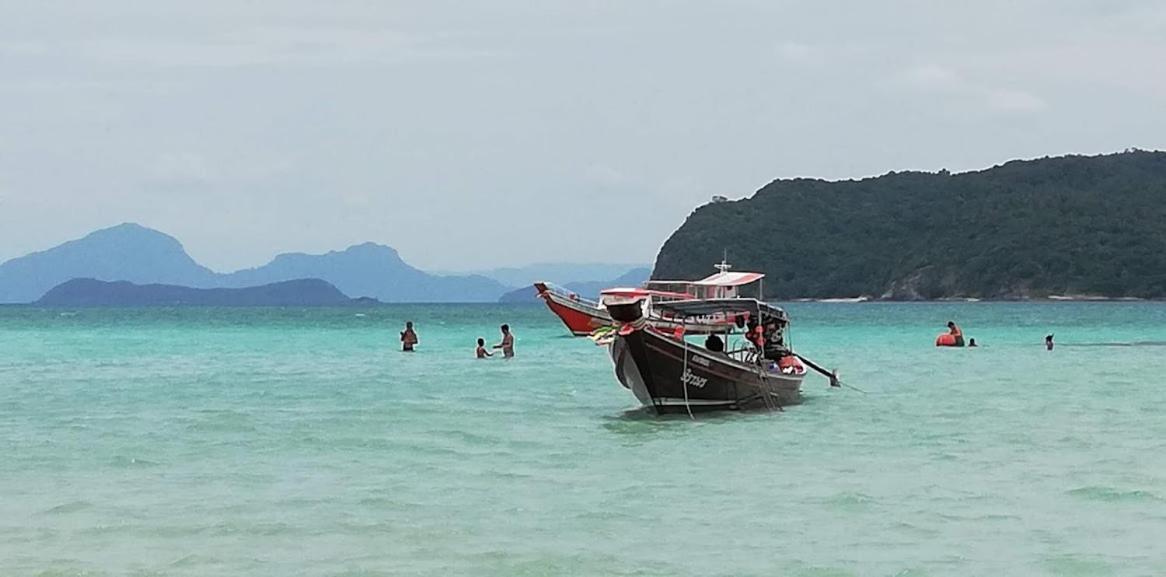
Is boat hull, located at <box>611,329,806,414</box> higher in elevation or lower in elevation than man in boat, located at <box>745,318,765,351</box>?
lower

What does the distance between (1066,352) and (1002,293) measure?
10990 cm

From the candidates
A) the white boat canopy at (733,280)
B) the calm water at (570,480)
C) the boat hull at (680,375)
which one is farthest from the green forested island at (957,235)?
the boat hull at (680,375)

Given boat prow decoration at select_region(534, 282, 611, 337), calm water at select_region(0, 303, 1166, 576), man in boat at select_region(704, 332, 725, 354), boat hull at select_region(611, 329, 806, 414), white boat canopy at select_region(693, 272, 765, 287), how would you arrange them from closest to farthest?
calm water at select_region(0, 303, 1166, 576) → boat hull at select_region(611, 329, 806, 414) → man in boat at select_region(704, 332, 725, 354) → white boat canopy at select_region(693, 272, 765, 287) → boat prow decoration at select_region(534, 282, 611, 337)

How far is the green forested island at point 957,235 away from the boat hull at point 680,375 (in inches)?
4941

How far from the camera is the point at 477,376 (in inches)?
1524

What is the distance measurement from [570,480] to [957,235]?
16131 centimetres

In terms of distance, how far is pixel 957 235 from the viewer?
173625 mm

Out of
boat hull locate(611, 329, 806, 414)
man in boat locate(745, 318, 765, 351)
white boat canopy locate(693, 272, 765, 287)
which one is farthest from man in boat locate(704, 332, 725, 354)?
white boat canopy locate(693, 272, 765, 287)

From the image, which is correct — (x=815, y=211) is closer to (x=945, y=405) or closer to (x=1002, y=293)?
(x=1002, y=293)

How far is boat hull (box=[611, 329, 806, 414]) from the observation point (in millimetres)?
23656

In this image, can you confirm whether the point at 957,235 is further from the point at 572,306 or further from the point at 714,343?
the point at 714,343

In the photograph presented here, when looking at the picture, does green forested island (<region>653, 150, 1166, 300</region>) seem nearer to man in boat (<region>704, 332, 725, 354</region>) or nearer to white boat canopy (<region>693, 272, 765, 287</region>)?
white boat canopy (<region>693, 272, 765, 287</region>)

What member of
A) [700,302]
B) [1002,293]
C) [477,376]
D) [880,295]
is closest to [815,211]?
[880,295]

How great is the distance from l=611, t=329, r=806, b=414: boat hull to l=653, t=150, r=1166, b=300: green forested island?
125 meters
